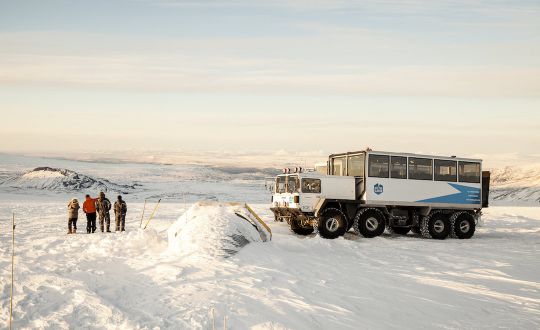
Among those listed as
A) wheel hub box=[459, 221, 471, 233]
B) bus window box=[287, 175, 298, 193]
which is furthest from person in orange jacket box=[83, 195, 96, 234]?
wheel hub box=[459, 221, 471, 233]

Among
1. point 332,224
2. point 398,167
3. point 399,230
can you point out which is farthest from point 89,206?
point 399,230

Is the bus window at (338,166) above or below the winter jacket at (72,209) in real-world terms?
above

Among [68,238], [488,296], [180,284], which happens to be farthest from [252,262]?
[68,238]

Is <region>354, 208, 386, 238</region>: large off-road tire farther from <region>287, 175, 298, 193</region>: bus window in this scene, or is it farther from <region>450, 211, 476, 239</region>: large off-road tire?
<region>450, 211, 476, 239</region>: large off-road tire

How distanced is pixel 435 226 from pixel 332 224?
501cm

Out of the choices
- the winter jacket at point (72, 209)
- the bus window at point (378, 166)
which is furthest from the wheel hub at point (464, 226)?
the winter jacket at point (72, 209)

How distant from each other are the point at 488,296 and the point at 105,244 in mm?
9822

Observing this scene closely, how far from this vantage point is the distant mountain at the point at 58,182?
246 feet

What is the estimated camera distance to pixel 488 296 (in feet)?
35.3

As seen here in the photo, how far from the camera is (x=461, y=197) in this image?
21688mm

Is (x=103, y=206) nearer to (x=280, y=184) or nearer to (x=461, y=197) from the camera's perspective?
(x=280, y=184)

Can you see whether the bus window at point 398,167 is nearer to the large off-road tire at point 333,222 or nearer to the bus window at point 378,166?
the bus window at point 378,166

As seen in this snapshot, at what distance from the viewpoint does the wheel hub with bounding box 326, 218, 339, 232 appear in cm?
1898

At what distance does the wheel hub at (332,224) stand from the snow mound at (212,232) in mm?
4779
